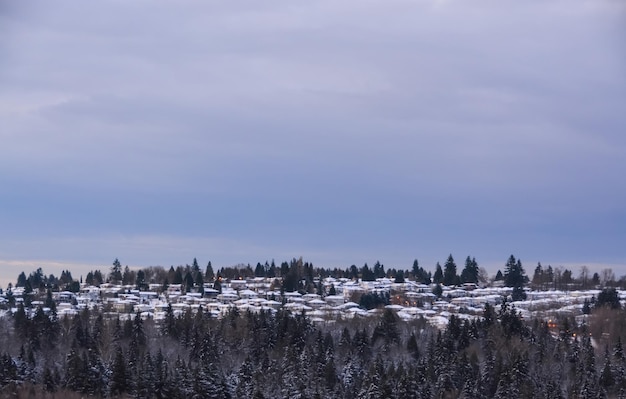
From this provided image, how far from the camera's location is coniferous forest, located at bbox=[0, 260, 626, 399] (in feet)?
303

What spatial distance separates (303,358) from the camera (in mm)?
99500

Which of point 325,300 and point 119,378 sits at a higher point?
point 325,300

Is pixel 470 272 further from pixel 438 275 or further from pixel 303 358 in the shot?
pixel 303 358

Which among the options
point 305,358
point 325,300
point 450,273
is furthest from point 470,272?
point 305,358

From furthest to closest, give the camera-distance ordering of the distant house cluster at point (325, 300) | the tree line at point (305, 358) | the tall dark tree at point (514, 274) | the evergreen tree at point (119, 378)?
the tall dark tree at point (514, 274) < the distant house cluster at point (325, 300) < the tree line at point (305, 358) < the evergreen tree at point (119, 378)

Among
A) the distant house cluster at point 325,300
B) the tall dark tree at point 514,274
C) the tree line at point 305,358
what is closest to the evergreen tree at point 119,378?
the tree line at point 305,358

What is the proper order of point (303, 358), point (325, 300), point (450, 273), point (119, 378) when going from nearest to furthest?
point (119, 378), point (303, 358), point (325, 300), point (450, 273)

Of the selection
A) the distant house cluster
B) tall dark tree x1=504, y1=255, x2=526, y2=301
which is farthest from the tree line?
tall dark tree x1=504, y1=255, x2=526, y2=301

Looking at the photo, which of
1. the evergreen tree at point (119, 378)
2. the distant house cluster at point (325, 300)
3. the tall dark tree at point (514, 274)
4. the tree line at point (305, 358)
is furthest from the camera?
the tall dark tree at point (514, 274)

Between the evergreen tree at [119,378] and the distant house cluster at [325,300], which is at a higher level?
the distant house cluster at [325,300]

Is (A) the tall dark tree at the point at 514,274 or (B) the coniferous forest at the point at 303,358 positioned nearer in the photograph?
(B) the coniferous forest at the point at 303,358

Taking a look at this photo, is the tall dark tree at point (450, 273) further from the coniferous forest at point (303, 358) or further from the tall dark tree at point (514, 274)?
the coniferous forest at point (303, 358)

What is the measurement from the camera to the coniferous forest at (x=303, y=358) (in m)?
92.3

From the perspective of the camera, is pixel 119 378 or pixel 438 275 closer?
pixel 119 378
